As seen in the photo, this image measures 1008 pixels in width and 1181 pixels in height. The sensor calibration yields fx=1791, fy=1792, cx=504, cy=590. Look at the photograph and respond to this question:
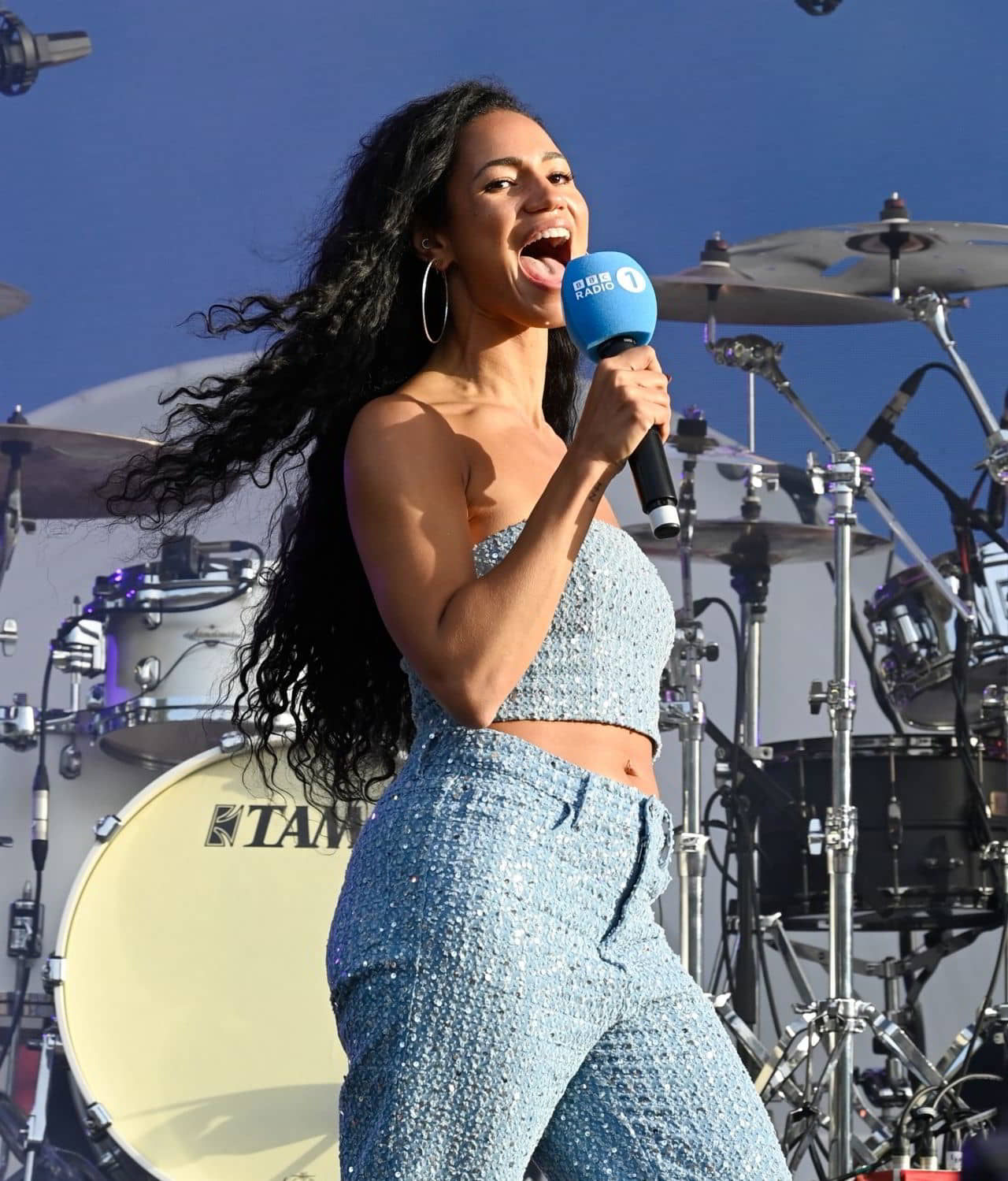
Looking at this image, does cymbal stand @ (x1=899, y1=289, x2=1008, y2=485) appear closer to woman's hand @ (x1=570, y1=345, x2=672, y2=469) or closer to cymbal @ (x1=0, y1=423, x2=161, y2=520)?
cymbal @ (x1=0, y1=423, x2=161, y2=520)

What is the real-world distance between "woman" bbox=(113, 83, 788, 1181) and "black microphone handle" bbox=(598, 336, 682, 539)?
3 centimetres

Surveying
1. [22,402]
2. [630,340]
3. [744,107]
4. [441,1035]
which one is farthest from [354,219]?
[744,107]

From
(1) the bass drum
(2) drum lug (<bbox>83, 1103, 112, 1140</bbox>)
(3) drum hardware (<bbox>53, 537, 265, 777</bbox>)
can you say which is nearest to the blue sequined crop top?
(1) the bass drum

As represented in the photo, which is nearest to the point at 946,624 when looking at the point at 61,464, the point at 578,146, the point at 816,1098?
the point at 816,1098

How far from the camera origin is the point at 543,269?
1.71 metres

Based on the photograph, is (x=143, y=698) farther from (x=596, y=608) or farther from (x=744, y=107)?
(x=596, y=608)

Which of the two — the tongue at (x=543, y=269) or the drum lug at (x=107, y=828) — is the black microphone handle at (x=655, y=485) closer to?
the tongue at (x=543, y=269)

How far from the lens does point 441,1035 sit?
4.48 ft

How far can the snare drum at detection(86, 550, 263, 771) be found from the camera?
4121 millimetres

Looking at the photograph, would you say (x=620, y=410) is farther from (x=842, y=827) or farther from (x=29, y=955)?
(x=29, y=955)

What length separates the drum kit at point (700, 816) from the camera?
3.74 metres

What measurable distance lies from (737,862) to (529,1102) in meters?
3.04

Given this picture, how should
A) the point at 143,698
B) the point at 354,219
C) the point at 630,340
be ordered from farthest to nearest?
the point at 143,698
the point at 354,219
the point at 630,340

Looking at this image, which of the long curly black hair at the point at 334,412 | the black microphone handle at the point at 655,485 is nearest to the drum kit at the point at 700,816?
the long curly black hair at the point at 334,412
